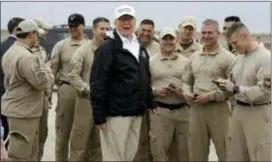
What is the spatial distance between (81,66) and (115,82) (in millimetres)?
1564

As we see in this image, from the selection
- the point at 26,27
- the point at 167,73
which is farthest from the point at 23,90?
the point at 167,73

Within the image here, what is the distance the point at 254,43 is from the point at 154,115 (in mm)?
1749

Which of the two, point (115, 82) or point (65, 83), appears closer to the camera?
point (115, 82)

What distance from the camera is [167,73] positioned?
7711mm

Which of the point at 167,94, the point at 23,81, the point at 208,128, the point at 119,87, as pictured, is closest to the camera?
the point at 119,87

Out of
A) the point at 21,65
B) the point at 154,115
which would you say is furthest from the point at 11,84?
the point at 154,115

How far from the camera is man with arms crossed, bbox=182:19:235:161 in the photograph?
726cm

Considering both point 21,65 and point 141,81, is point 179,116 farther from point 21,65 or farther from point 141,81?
point 21,65

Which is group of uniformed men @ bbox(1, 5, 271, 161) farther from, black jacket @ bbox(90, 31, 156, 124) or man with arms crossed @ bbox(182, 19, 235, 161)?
black jacket @ bbox(90, 31, 156, 124)

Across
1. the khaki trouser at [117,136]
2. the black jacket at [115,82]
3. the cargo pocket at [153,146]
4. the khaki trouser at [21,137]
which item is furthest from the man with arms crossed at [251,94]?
the khaki trouser at [21,137]

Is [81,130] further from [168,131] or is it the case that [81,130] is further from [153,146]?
[168,131]

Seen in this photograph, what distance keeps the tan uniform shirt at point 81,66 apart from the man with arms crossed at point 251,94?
2.02 meters

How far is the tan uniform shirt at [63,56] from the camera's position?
8422 mm

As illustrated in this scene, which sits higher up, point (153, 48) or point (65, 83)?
point (153, 48)
